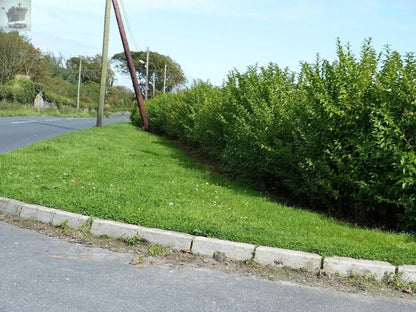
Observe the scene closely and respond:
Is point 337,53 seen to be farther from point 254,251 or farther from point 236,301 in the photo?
point 236,301

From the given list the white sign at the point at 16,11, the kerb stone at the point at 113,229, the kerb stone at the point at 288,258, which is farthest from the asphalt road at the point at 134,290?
the white sign at the point at 16,11

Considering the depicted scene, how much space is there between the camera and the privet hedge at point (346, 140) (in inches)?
206

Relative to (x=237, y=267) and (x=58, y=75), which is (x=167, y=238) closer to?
(x=237, y=267)

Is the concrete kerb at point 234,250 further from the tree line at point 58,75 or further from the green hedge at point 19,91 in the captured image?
the green hedge at point 19,91

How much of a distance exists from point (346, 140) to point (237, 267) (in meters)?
2.61

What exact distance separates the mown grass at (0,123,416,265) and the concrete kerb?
0.15 m

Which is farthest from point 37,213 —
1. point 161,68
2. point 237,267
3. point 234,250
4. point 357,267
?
point 161,68

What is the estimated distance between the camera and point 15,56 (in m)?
54.4

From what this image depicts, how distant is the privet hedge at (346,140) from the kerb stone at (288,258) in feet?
5.27

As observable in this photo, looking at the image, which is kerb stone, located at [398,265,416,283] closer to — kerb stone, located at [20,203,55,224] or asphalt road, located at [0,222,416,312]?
asphalt road, located at [0,222,416,312]

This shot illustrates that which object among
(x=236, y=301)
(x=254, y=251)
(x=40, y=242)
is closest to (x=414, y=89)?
(x=254, y=251)

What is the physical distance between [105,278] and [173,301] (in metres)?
0.72

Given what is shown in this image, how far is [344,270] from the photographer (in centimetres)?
409

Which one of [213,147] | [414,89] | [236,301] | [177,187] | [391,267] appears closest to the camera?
[236,301]
